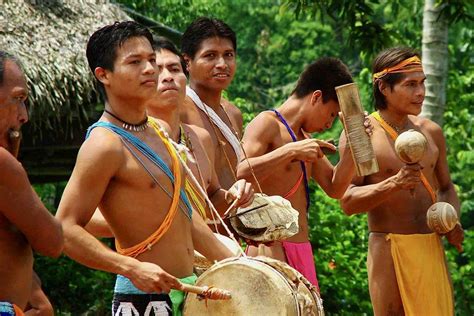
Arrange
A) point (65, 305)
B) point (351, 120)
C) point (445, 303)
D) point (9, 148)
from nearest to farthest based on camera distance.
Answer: point (9, 148) → point (351, 120) → point (445, 303) → point (65, 305)

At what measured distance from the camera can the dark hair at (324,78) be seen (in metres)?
7.91

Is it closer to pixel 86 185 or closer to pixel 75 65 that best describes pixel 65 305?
pixel 75 65

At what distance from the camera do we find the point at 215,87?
755cm

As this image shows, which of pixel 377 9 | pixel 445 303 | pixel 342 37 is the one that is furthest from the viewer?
pixel 342 37

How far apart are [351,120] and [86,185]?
8.75ft

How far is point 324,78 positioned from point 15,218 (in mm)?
3590

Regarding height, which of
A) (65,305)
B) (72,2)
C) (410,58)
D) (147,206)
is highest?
(72,2)

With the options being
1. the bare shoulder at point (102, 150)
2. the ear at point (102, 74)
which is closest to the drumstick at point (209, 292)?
the bare shoulder at point (102, 150)

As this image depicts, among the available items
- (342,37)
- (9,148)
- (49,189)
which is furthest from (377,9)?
(9,148)

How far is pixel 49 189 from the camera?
18.9 m

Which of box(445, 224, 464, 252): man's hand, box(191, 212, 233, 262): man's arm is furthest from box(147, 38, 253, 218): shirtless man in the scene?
box(445, 224, 464, 252): man's hand

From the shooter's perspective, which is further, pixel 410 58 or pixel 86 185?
pixel 410 58

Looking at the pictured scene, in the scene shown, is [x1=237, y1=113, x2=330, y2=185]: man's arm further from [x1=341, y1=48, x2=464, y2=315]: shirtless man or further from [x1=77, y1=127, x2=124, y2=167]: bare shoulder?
[x1=77, y1=127, x2=124, y2=167]: bare shoulder

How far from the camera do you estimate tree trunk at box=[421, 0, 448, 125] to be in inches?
440
